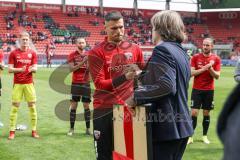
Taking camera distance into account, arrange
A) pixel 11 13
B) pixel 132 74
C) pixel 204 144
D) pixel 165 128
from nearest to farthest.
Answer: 1. pixel 165 128
2. pixel 132 74
3. pixel 204 144
4. pixel 11 13

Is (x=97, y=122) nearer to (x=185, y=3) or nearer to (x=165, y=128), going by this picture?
(x=165, y=128)

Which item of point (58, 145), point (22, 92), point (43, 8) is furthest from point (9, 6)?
point (58, 145)

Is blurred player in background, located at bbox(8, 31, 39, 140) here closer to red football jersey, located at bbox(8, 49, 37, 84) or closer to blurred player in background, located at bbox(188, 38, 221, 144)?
red football jersey, located at bbox(8, 49, 37, 84)

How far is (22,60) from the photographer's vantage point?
775 centimetres

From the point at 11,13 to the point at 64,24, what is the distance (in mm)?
6219

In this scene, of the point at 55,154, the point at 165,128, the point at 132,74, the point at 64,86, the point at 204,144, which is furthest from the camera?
the point at 204,144

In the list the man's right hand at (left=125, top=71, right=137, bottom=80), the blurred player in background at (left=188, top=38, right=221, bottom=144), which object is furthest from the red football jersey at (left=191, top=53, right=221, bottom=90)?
the man's right hand at (left=125, top=71, right=137, bottom=80)

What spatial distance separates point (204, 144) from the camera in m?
7.61

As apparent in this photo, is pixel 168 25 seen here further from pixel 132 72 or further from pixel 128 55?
pixel 128 55

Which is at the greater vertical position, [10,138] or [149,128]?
[149,128]

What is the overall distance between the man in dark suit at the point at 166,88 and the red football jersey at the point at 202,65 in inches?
177

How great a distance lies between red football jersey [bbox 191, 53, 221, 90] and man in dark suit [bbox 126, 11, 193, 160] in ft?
14.7

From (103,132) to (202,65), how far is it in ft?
13.1

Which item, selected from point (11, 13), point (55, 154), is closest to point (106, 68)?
point (55, 154)
